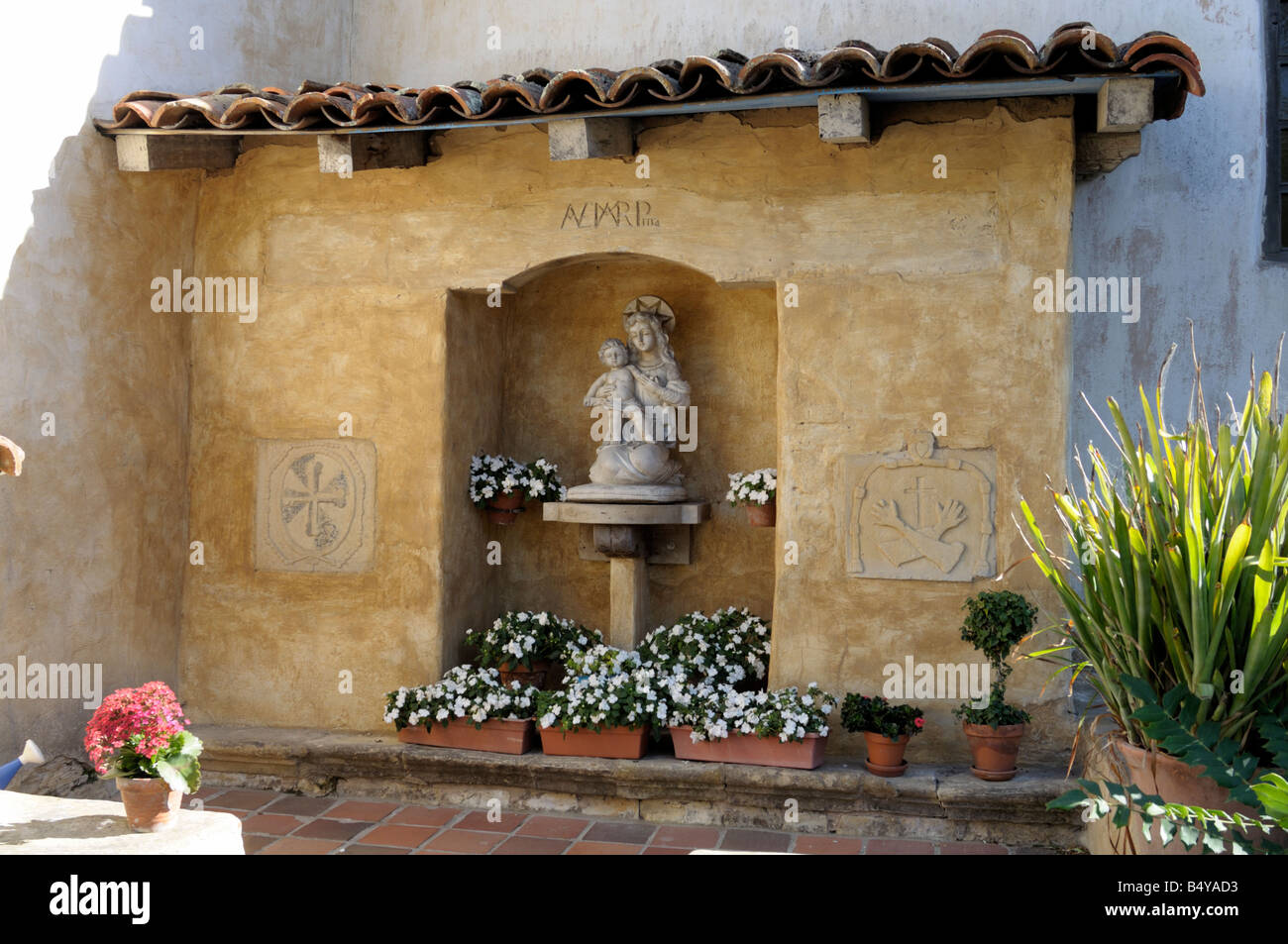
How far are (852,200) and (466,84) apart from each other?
6.99 ft

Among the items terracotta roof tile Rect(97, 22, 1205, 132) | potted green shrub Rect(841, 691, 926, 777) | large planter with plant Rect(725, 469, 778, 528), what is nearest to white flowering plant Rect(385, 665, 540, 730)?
large planter with plant Rect(725, 469, 778, 528)

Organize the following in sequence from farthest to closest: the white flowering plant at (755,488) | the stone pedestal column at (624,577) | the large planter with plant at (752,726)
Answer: the stone pedestal column at (624,577) → the white flowering plant at (755,488) → the large planter with plant at (752,726)

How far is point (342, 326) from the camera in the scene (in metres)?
6.84

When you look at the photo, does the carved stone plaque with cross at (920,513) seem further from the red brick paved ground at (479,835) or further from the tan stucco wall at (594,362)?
the red brick paved ground at (479,835)

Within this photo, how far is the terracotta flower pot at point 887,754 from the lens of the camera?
567cm

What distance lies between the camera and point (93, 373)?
643 cm

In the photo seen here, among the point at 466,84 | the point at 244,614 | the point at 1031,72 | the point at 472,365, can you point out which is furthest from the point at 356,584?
the point at 1031,72

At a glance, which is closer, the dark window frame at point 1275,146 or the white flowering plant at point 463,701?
the white flowering plant at point 463,701

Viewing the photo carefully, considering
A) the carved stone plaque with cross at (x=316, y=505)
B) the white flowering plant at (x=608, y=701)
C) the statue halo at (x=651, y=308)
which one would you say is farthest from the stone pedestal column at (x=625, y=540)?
the statue halo at (x=651, y=308)

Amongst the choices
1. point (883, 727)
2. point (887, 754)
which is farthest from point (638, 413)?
point (887, 754)

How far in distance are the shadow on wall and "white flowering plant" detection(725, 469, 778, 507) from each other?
10.9 feet

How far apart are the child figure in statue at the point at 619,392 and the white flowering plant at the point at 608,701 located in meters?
1.42

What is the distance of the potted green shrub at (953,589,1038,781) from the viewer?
5500 millimetres

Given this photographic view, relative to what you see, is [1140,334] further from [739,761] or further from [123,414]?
[123,414]
